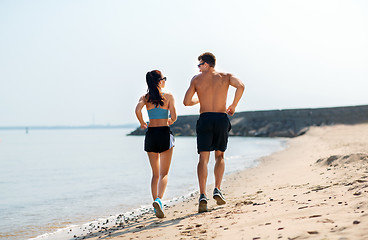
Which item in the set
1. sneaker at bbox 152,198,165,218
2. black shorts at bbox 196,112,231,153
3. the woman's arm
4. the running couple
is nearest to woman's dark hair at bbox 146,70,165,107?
the running couple

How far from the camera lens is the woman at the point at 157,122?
5.31m

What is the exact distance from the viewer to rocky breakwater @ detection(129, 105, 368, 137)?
40969mm

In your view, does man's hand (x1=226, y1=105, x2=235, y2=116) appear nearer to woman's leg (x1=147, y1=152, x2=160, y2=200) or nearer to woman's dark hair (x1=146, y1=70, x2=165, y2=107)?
woman's dark hair (x1=146, y1=70, x2=165, y2=107)

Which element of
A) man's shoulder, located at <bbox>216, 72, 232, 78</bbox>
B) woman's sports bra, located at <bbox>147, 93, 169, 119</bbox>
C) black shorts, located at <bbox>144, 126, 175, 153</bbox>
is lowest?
black shorts, located at <bbox>144, 126, 175, 153</bbox>

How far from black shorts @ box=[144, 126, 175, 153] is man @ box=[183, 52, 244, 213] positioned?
43cm

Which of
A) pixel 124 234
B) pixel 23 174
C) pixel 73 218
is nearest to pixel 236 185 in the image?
pixel 73 218

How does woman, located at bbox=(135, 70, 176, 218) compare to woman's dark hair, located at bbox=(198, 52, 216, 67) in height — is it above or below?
below

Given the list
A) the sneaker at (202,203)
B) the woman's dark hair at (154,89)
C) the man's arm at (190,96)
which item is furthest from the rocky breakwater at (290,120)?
the woman's dark hair at (154,89)

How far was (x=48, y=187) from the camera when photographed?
1127 cm

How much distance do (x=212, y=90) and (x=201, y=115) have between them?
1.26 ft

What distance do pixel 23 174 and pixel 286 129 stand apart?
35.6 meters

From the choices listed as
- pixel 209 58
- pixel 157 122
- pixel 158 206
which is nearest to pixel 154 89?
pixel 157 122

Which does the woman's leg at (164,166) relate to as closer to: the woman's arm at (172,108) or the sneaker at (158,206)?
the sneaker at (158,206)

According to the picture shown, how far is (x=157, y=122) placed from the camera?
5371mm
